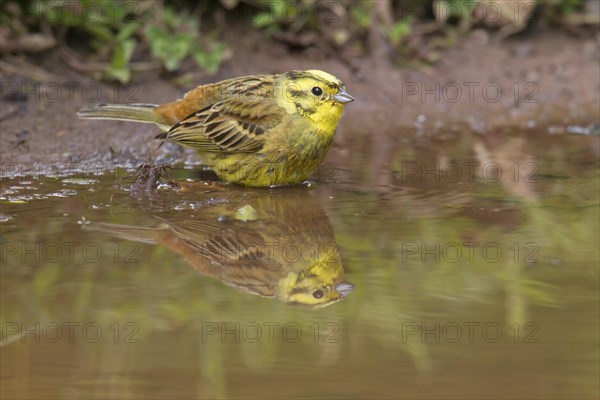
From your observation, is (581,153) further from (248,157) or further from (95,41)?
(95,41)

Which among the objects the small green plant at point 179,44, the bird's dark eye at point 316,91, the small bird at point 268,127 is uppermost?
the small green plant at point 179,44

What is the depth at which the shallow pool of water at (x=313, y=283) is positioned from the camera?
11.5ft

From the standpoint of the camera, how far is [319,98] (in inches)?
244

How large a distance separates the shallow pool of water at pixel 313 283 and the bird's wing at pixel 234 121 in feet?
0.89

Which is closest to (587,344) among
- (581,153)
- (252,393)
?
(252,393)

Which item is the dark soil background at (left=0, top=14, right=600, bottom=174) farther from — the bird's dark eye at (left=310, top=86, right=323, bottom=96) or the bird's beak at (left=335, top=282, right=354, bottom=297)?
the bird's beak at (left=335, top=282, right=354, bottom=297)

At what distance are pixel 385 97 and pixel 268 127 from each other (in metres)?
2.43

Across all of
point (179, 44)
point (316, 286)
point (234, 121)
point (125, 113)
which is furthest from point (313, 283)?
point (179, 44)

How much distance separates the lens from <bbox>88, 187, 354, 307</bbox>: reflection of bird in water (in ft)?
14.7

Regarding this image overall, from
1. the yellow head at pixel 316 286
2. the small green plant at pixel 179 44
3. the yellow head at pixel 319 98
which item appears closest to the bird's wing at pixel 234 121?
the yellow head at pixel 319 98

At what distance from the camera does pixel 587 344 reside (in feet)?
12.4

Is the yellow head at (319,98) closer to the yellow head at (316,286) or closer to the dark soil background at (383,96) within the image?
the dark soil background at (383,96)

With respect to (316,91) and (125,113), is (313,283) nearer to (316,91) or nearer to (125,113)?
(316,91)

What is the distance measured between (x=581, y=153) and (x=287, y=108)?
216 centimetres
